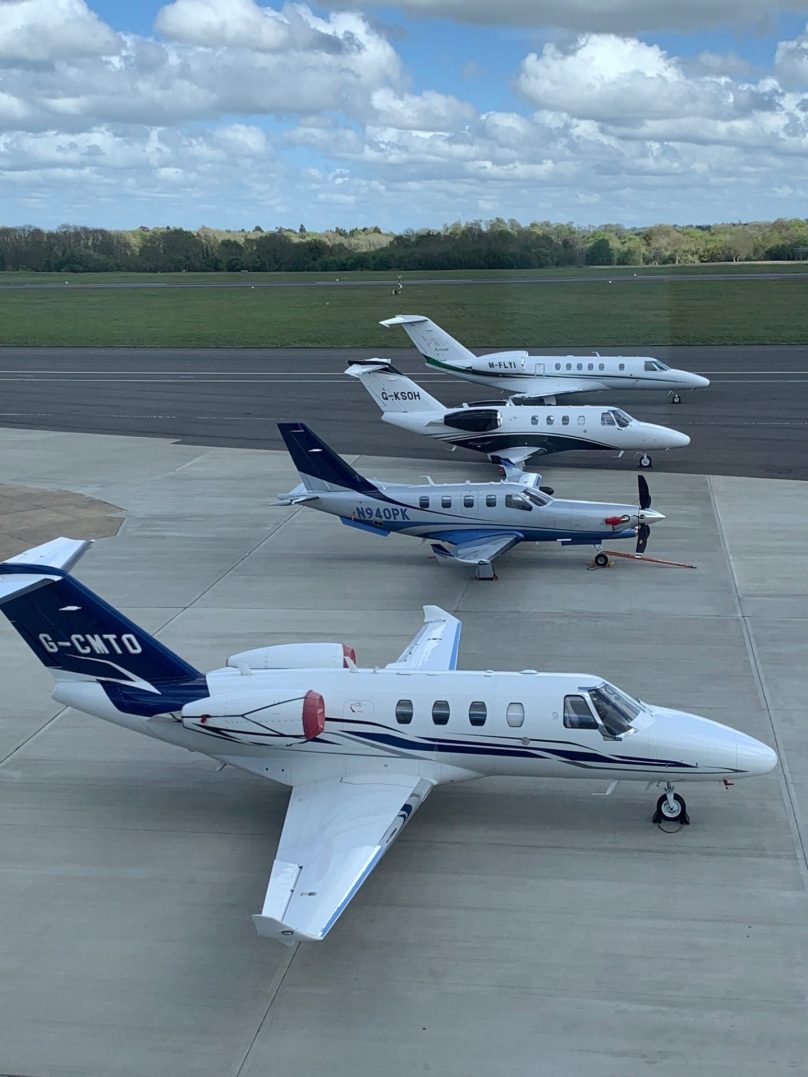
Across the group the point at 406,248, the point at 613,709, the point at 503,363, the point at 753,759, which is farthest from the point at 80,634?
the point at 406,248

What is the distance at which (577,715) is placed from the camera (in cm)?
1583

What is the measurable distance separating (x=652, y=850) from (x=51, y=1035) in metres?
7.60

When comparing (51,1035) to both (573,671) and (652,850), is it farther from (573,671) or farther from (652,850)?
(573,671)

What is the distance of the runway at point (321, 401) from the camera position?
4259 centimetres

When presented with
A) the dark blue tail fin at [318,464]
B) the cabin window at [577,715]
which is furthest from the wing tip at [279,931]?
the dark blue tail fin at [318,464]

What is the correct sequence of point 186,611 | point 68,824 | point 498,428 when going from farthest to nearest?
point 498,428, point 186,611, point 68,824

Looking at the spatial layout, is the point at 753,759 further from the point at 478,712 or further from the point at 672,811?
the point at 478,712

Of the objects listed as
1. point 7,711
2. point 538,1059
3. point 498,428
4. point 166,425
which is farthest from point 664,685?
point 166,425

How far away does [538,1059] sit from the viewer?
38.3 feet

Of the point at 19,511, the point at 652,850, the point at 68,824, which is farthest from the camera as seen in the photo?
the point at 19,511

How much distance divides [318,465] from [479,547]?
14.3 feet

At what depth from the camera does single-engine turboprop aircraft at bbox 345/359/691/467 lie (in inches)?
1526

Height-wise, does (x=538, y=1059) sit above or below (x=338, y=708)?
below

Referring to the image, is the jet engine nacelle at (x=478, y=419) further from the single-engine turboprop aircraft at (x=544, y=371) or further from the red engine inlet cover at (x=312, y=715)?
the red engine inlet cover at (x=312, y=715)
